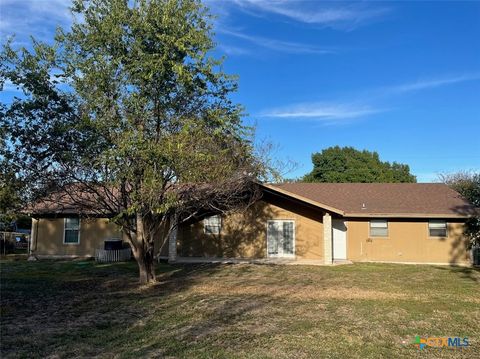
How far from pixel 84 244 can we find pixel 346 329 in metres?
16.9

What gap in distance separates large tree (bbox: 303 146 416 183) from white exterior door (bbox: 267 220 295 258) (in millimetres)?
24441

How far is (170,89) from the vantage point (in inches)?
444

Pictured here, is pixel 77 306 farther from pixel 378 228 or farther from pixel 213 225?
pixel 378 228

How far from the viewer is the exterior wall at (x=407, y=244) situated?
1966cm

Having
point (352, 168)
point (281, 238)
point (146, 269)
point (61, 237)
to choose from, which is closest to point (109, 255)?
point (61, 237)

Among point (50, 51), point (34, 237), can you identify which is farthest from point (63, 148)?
point (34, 237)

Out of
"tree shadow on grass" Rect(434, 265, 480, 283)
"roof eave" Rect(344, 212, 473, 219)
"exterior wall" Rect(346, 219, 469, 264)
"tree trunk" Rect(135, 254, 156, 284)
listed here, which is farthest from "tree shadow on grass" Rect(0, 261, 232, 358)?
"tree shadow on grass" Rect(434, 265, 480, 283)

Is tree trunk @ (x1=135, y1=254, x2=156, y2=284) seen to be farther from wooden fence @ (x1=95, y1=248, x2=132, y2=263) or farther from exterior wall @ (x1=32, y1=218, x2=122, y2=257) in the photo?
exterior wall @ (x1=32, y1=218, x2=122, y2=257)

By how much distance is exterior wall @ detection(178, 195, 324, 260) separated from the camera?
67.0 ft

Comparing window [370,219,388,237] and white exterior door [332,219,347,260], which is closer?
window [370,219,388,237]

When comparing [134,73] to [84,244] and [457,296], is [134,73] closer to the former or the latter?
[457,296]

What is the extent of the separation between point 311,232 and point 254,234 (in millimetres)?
2694

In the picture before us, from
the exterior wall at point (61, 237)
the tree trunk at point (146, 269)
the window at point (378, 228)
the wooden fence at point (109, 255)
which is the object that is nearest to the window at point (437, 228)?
the window at point (378, 228)

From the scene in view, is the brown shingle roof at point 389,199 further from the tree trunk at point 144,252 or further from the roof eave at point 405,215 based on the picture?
the tree trunk at point 144,252
